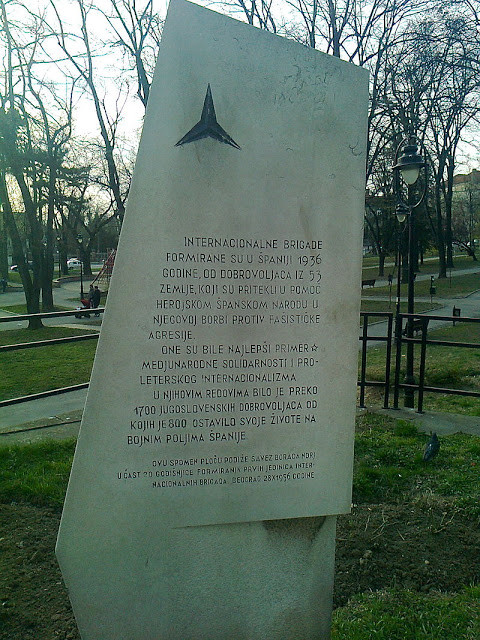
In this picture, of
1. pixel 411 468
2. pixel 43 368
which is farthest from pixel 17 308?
pixel 411 468

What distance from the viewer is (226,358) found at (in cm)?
293

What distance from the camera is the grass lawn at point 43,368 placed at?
1026cm

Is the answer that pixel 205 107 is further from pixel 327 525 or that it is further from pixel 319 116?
pixel 327 525

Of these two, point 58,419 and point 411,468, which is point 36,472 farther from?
point 411,468

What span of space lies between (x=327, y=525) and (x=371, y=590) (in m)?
0.58

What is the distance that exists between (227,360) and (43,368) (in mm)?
10178

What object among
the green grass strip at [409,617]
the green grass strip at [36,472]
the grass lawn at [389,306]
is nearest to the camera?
the green grass strip at [409,617]

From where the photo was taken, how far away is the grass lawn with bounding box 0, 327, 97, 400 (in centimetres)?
1026

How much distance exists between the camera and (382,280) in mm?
42469

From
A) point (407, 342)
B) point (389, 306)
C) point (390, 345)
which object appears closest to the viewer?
point (390, 345)

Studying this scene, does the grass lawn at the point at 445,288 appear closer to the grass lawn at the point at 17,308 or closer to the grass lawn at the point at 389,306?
the grass lawn at the point at 389,306

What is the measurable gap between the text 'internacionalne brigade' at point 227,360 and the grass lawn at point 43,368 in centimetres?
725

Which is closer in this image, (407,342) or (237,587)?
(237,587)

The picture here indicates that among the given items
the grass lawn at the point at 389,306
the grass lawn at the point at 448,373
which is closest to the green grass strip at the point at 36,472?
the grass lawn at the point at 448,373
